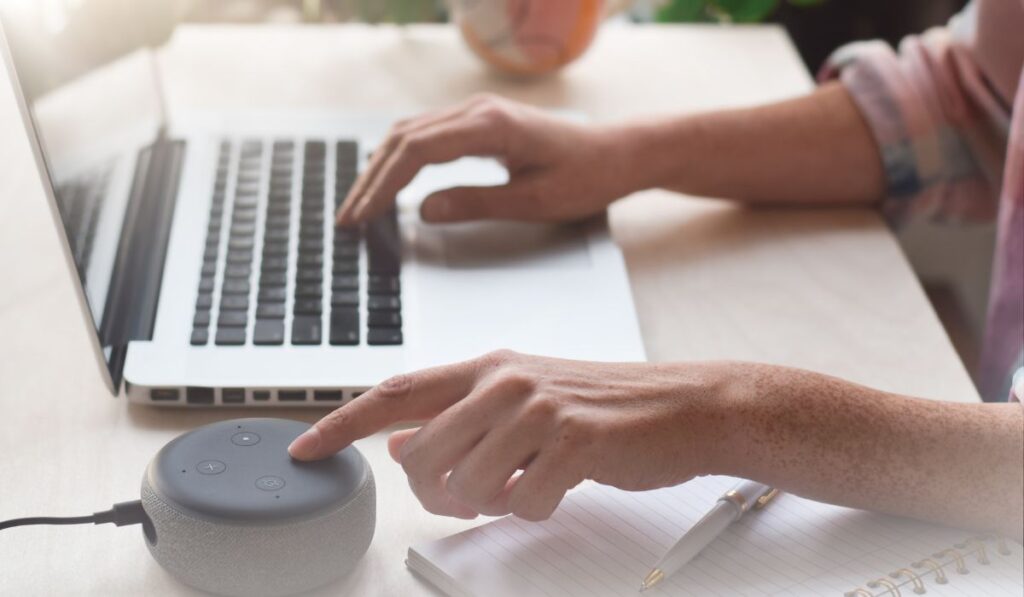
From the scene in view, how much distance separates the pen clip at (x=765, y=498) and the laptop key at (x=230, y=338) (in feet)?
1.01

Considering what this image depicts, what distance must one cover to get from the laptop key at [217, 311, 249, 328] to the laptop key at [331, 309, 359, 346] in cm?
5

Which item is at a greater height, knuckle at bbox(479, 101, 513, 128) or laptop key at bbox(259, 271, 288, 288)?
knuckle at bbox(479, 101, 513, 128)

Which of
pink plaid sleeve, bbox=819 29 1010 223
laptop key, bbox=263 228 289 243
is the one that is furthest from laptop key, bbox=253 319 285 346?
pink plaid sleeve, bbox=819 29 1010 223

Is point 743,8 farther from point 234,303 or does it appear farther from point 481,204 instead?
point 234,303

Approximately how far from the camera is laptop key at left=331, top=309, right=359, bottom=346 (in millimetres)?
705

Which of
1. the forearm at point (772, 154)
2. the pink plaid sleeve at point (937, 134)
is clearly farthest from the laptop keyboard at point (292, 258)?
the pink plaid sleeve at point (937, 134)

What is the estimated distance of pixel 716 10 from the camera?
1.44 meters

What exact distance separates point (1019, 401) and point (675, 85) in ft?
2.02

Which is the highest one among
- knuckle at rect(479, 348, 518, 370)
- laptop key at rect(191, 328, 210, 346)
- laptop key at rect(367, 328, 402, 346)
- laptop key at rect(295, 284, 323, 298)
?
knuckle at rect(479, 348, 518, 370)

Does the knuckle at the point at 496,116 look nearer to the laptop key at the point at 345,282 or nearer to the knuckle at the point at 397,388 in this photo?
the laptop key at the point at 345,282

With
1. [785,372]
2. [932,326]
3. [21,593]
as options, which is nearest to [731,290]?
[932,326]

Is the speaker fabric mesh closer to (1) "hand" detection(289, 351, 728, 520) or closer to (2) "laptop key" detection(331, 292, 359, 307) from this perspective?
(1) "hand" detection(289, 351, 728, 520)

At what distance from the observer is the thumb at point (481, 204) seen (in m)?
0.85

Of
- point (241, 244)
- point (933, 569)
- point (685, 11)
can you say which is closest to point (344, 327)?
point (241, 244)
